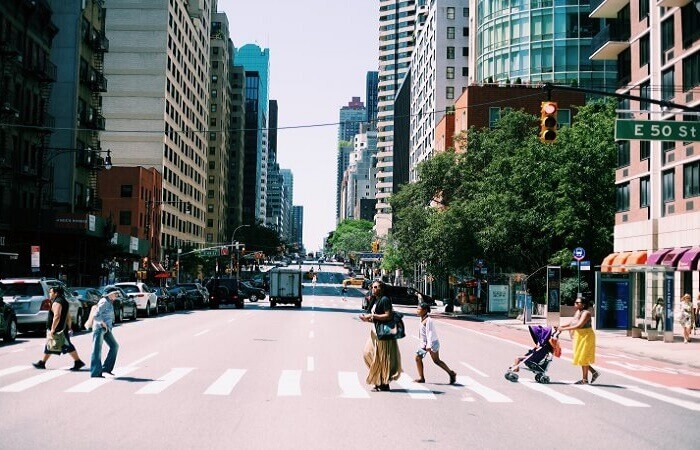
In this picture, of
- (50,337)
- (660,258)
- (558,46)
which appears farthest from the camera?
(558,46)

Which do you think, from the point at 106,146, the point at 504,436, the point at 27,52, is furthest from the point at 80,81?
the point at 504,436

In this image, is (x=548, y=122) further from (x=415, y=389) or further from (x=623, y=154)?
(x=623, y=154)

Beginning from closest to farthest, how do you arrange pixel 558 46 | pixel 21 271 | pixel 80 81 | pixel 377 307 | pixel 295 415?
pixel 295 415 < pixel 377 307 < pixel 21 271 < pixel 80 81 < pixel 558 46

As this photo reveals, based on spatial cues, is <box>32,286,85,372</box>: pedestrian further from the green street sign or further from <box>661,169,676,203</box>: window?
<box>661,169,676,203</box>: window

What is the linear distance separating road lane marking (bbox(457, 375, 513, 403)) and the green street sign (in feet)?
25.7

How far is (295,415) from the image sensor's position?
11.2 metres

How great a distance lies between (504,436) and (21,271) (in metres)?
45.2

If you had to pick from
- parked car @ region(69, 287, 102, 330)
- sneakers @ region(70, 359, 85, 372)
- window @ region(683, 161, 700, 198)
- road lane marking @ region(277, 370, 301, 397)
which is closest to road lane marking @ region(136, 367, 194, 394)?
sneakers @ region(70, 359, 85, 372)

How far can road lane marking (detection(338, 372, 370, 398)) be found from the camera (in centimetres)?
1350

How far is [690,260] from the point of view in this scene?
118 feet

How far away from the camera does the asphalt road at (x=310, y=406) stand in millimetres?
9586

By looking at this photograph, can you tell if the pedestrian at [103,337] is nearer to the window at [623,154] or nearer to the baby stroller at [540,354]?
the baby stroller at [540,354]

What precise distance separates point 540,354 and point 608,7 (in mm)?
38694

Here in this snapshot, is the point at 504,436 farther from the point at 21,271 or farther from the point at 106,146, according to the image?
the point at 106,146
